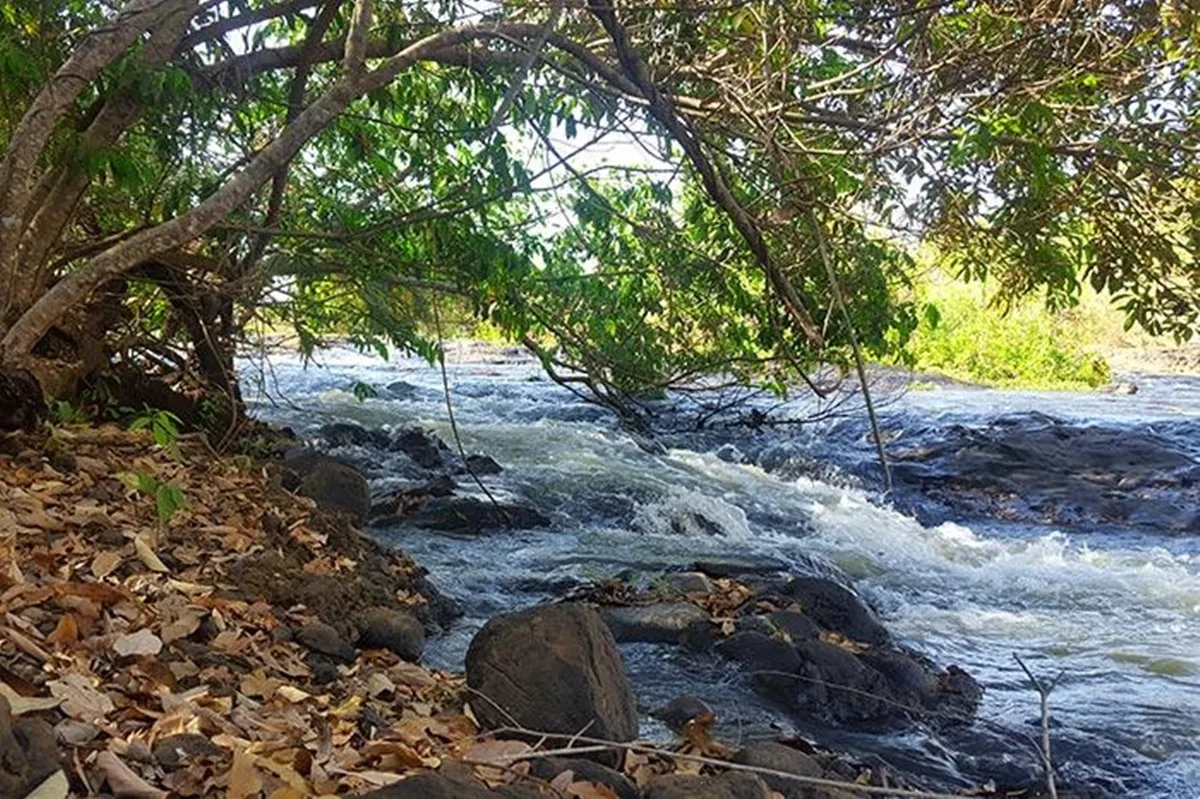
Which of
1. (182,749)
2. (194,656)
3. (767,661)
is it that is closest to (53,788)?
(182,749)

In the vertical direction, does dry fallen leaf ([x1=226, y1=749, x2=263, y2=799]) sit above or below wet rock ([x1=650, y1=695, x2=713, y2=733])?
above

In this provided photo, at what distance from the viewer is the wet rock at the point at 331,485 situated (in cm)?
709

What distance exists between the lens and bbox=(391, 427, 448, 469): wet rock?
35.6ft

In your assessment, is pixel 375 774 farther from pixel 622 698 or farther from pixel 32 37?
pixel 32 37

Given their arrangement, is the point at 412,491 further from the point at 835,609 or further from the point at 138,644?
the point at 138,644

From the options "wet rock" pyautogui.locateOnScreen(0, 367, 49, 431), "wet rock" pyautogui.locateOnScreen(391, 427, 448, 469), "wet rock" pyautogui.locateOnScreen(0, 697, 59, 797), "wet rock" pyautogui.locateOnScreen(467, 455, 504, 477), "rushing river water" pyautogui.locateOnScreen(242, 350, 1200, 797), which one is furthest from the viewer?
"wet rock" pyautogui.locateOnScreen(391, 427, 448, 469)

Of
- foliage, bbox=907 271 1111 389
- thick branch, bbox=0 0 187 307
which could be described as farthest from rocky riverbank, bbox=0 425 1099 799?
foliage, bbox=907 271 1111 389

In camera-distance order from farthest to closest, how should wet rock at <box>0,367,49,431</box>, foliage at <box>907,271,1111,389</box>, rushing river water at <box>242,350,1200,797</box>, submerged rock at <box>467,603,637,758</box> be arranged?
foliage at <box>907,271,1111,389</box> → rushing river water at <box>242,350,1200,797</box> → wet rock at <box>0,367,49,431</box> → submerged rock at <box>467,603,637,758</box>

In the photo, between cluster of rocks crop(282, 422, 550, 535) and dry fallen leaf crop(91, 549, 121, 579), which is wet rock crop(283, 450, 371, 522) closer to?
cluster of rocks crop(282, 422, 550, 535)

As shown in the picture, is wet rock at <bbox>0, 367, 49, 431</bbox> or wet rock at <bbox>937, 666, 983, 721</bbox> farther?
wet rock at <bbox>937, 666, 983, 721</bbox>

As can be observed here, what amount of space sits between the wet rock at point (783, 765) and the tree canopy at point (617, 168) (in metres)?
1.66

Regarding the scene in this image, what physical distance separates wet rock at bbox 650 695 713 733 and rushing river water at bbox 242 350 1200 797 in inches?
5.1

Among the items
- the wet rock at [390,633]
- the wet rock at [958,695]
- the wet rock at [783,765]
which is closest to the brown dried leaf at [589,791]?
the wet rock at [783,765]

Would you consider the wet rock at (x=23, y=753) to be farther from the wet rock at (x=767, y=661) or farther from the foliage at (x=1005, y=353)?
the foliage at (x=1005, y=353)
